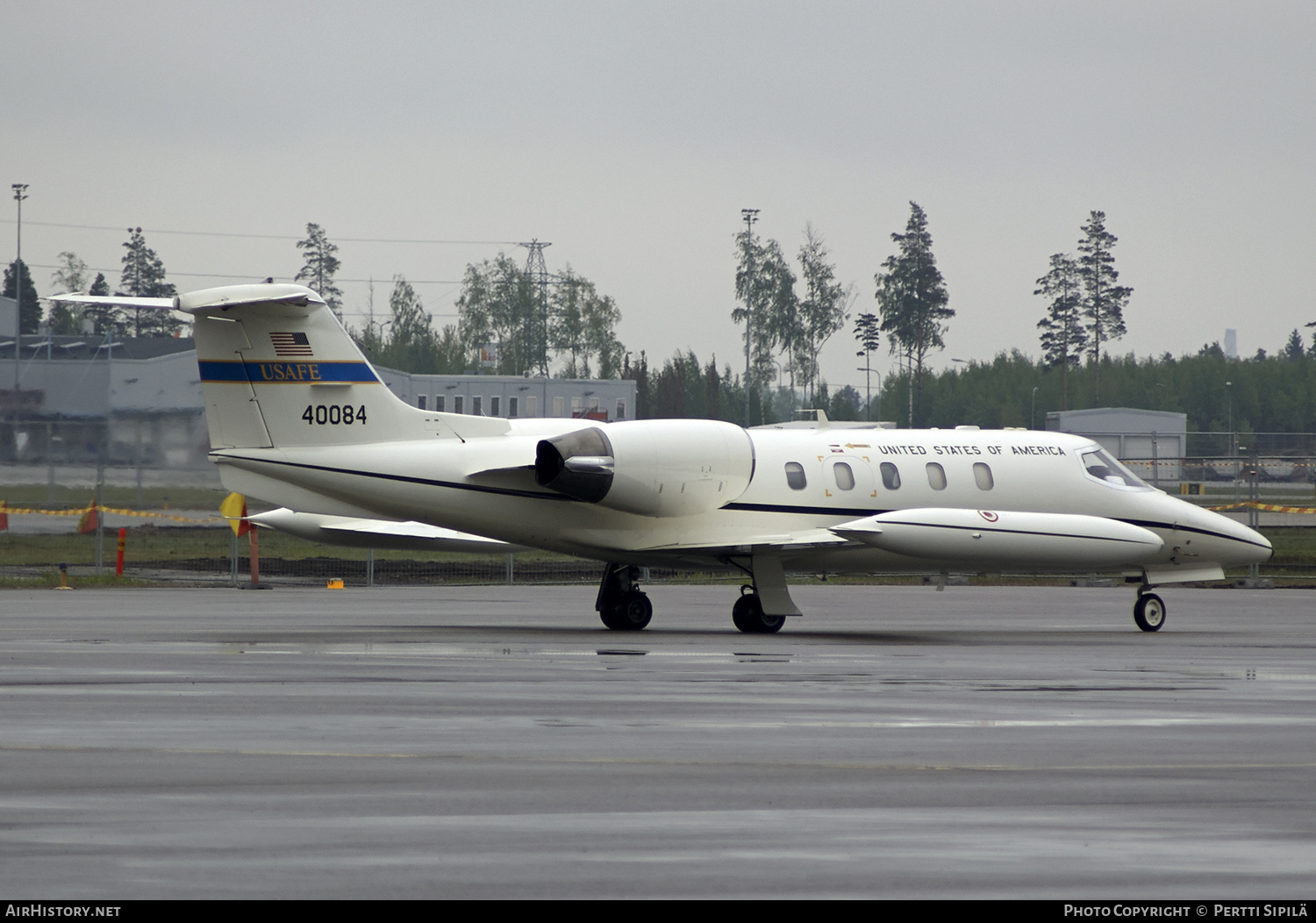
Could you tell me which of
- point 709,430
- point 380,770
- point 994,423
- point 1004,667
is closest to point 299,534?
→ point 709,430

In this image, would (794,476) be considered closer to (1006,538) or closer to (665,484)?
(665,484)

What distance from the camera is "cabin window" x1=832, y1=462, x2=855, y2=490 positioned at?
2505 centimetres

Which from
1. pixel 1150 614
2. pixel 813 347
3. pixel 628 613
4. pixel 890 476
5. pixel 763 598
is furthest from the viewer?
pixel 813 347

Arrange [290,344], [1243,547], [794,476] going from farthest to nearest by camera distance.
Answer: [1243,547], [794,476], [290,344]

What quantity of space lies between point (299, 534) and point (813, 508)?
24.9 feet

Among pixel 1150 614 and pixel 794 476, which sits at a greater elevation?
pixel 794 476

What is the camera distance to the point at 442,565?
4497 centimetres

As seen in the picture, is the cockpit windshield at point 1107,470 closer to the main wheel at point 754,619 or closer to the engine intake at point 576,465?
the main wheel at point 754,619

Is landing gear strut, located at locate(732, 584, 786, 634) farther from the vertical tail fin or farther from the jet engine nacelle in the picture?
the vertical tail fin

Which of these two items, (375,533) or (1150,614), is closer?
(1150,614)

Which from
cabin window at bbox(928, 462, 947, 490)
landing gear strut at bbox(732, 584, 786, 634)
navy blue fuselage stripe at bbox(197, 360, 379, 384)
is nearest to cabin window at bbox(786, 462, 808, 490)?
landing gear strut at bbox(732, 584, 786, 634)

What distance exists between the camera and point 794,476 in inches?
979

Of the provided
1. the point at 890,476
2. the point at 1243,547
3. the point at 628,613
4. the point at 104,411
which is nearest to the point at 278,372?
the point at 628,613

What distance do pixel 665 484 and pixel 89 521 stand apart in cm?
2895
